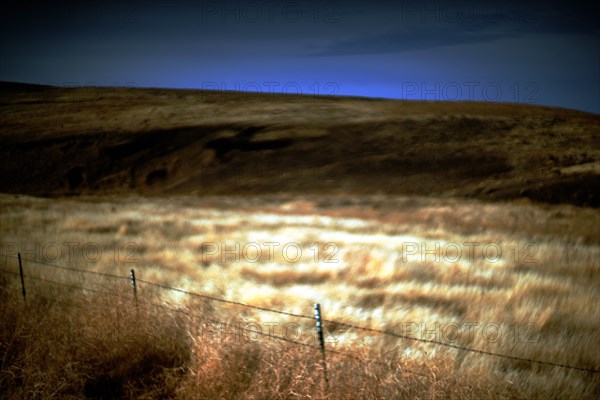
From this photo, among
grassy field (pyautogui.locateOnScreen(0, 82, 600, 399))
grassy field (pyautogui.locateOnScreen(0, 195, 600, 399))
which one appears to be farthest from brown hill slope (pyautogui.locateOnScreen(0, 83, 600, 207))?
grassy field (pyautogui.locateOnScreen(0, 195, 600, 399))

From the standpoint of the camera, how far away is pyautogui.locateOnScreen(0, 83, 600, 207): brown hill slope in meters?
31.4

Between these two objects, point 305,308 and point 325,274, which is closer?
→ point 305,308

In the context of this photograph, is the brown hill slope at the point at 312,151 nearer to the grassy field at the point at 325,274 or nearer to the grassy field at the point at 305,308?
the grassy field at the point at 325,274

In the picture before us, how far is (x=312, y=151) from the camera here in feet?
128

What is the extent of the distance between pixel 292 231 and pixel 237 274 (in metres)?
6.47

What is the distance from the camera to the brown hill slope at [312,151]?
103 ft

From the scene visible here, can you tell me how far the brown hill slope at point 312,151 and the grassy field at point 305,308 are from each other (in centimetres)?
1261

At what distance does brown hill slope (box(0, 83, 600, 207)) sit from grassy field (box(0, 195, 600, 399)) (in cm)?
1261

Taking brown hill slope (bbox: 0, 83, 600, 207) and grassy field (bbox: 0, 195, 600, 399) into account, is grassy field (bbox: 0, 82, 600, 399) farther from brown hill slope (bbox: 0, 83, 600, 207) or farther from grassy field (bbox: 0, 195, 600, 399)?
brown hill slope (bbox: 0, 83, 600, 207)

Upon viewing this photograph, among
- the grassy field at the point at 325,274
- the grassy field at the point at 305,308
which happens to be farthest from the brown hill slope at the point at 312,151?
the grassy field at the point at 305,308

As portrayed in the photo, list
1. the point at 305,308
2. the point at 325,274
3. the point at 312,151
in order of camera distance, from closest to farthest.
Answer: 1. the point at 305,308
2. the point at 325,274
3. the point at 312,151

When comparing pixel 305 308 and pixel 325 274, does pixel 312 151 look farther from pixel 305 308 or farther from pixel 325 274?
pixel 305 308

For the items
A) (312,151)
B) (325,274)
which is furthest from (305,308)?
(312,151)

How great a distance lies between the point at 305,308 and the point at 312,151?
3069cm
